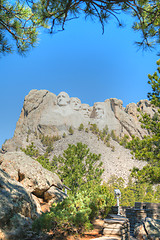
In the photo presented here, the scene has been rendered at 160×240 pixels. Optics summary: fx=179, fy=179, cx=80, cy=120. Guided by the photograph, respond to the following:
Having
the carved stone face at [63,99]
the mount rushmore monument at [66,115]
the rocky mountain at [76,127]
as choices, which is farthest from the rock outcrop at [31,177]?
the carved stone face at [63,99]

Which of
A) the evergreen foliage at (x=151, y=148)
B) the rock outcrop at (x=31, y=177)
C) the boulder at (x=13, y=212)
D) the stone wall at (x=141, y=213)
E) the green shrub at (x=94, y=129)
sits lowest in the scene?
the stone wall at (x=141, y=213)

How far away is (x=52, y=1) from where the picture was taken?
4.15 metres

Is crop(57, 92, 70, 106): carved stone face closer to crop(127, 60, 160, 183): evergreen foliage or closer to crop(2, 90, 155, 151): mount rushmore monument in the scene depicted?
crop(2, 90, 155, 151): mount rushmore monument

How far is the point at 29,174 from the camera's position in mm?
7418

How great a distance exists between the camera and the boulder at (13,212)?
3.56m

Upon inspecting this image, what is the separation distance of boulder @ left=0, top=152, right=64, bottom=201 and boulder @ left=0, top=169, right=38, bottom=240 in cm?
244

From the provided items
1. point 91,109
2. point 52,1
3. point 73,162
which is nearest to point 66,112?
point 91,109

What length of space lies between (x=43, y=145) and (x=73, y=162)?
50.7 metres

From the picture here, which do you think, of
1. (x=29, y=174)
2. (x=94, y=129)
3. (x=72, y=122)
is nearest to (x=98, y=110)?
(x=94, y=129)

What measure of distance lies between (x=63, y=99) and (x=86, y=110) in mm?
11733

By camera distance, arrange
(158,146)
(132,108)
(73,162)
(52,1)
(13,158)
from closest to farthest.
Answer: (52,1) → (13,158) → (158,146) → (73,162) → (132,108)

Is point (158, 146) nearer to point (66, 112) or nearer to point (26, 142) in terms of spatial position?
point (26, 142)

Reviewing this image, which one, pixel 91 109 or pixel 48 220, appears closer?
pixel 48 220

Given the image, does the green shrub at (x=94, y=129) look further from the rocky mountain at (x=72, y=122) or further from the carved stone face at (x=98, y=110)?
the carved stone face at (x=98, y=110)
